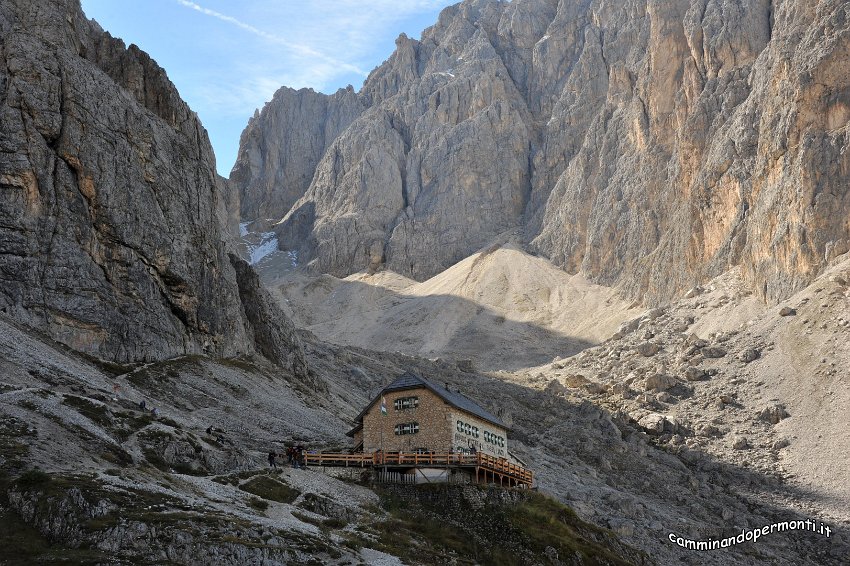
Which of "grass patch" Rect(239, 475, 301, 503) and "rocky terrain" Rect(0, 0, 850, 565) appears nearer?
"rocky terrain" Rect(0, 0, 850, 565)

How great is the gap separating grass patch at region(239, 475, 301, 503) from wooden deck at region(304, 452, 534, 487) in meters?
7.87

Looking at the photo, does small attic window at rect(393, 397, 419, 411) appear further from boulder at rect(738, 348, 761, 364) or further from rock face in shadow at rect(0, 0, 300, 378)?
boulder at rect(738, 348, 761, 364)

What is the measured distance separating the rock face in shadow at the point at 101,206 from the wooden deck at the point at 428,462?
28798 millimetres

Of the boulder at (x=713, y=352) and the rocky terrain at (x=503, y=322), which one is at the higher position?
the rocky terrain at (x=503, y=322)

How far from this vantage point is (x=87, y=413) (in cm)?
4628

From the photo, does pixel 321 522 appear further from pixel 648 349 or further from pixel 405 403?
pixel 648 349

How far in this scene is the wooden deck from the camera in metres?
50.0

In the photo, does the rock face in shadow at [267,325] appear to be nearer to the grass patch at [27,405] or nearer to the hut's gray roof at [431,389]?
the hut's gray roof at [431,389]

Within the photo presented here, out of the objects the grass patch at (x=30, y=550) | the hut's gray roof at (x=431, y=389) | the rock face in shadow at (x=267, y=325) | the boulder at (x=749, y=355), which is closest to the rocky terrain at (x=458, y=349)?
the grass patch at (x=30, y=550)

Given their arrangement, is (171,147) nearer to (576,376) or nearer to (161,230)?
(161,230)

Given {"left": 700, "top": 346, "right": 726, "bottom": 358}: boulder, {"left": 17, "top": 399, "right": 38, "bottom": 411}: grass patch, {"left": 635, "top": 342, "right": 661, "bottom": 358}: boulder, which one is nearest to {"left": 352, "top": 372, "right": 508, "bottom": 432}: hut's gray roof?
{"left": 17, "top": 399, "right": 38, "bottom": 411}: grass patch

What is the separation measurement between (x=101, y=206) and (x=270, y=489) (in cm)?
4742

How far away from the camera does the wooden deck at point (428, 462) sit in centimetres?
5003

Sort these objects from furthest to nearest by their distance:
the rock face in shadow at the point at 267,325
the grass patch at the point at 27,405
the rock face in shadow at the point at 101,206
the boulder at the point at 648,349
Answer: the boulder at the point at 648,349 < the rock face in shadow at the point at 267,325 < the rock face in shadow at the point at 101,206 < the grass patch at the point at 27,405
